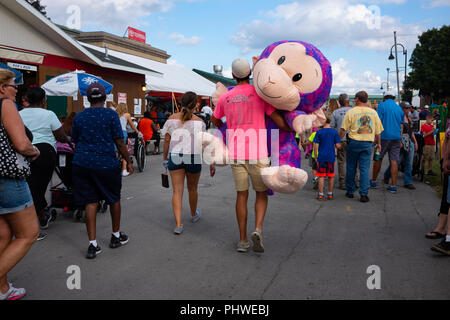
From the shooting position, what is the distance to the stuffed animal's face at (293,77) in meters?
3.73

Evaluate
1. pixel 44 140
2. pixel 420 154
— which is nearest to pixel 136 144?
pixel 44 140

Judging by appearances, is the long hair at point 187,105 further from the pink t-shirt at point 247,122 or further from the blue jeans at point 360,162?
the blue jeans at point 360,162

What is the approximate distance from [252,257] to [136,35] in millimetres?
32300

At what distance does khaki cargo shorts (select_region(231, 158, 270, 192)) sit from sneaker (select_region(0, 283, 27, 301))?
91.1 inches

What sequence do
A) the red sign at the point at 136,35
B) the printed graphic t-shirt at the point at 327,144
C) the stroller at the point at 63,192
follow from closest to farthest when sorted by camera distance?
the stroller at the point at 63,192 < the printed graphic t-shirt at the point at 327,144 < the red sign at the point at 136,35

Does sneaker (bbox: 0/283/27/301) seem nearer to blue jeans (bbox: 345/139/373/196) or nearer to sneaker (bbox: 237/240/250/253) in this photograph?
sneaker (bbox: 237/240/250/253)

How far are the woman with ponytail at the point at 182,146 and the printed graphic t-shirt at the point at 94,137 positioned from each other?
981 mm

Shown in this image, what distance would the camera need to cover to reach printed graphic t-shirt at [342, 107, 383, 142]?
7.02 metres

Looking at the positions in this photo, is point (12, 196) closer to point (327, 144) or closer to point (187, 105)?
point (187, 105)

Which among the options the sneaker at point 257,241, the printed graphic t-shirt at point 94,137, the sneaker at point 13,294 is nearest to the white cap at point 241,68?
the printed graphic t-shirt at point 94,137

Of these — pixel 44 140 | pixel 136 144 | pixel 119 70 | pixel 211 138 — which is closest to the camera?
pixel 211 138
